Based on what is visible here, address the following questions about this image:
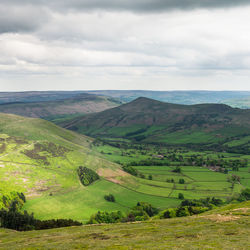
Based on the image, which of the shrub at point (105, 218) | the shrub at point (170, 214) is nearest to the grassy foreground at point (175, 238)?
the shrub at point (170, 214)

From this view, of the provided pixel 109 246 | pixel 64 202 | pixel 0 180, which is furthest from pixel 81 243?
pixel 0 180

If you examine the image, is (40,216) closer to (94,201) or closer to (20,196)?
(20,196)

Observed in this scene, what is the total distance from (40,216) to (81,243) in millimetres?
114342

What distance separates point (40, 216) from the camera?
162 meters

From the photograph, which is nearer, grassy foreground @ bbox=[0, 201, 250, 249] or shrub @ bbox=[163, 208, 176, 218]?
grassy foreground @ bbox=[0, 201, 250, 249]

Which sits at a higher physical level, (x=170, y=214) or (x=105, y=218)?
(x=170, y=214)

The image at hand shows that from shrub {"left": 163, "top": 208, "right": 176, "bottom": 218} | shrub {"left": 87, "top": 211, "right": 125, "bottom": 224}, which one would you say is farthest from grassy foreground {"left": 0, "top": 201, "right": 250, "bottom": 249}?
shrub {"left": 87, "top": 211, "right": 125, "bottom": 224}

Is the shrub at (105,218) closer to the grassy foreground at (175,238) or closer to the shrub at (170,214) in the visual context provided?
the shrub at (170,214)

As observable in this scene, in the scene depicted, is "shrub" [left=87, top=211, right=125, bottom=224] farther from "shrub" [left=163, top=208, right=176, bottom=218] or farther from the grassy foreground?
the grassy foreground

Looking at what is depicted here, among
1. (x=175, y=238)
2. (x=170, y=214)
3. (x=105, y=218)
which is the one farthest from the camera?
(x=105, y=218)

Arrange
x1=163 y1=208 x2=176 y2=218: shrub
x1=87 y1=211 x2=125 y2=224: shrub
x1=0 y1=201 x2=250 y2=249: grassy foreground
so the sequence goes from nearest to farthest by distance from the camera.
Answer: x1=0 y1=201 x2=250 y2=249: grassy foreground < x1=163 y1=208 x2=176 y2=218: shrub < x1=87 y1=211 x2=125 y2=224: shrub

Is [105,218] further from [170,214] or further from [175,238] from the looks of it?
[175,238]

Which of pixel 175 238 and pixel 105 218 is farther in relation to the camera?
pixel 105 218

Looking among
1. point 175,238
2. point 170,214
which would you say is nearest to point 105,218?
point 170,214
